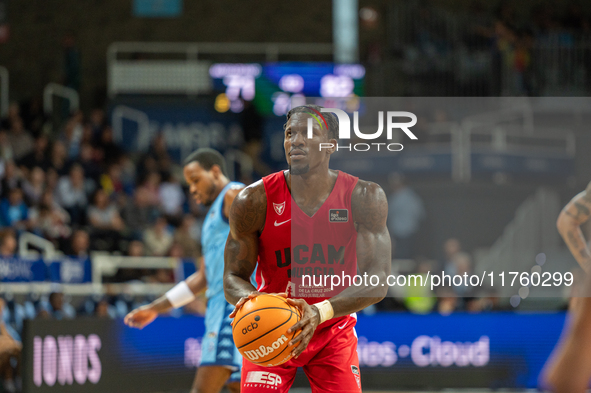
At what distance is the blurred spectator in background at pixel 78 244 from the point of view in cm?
1049

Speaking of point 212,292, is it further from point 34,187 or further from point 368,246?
point 34,187

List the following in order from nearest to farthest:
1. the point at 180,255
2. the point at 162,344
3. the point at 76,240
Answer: the point at 162,344 < the point at 76,240 < the point at 180,255

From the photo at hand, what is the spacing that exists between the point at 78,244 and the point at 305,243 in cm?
737

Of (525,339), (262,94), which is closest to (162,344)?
(525,339)

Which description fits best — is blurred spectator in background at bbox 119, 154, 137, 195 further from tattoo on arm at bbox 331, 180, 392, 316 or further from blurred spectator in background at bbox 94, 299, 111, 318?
tattoo on arm at bbox 331, 180, 392, 316

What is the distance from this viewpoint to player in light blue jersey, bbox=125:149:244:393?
5121 millimetres

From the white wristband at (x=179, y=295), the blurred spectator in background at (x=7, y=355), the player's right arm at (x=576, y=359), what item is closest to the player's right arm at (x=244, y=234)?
the white wristband at (x=179, y=295)

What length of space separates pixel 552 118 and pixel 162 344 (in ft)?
22.7

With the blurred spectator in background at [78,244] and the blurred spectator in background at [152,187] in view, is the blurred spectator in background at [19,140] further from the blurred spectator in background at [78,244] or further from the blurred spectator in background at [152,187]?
the blurred spectator in background at [78,244]

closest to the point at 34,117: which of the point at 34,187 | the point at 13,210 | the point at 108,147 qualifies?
the point at 108,147

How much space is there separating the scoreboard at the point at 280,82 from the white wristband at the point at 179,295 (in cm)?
1017

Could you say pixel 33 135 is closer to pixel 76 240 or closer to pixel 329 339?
pixel 76 240

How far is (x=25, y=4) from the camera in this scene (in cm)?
1842

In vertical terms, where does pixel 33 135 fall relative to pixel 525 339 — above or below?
above
